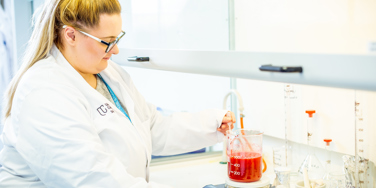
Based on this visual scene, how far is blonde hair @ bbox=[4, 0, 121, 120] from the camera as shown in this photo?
51.4 inches

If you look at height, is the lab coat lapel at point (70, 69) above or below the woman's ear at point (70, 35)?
below

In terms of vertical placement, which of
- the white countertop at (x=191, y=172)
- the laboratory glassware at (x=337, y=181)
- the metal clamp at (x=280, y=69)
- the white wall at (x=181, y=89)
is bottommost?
the white countertop at (x=191, y=172)

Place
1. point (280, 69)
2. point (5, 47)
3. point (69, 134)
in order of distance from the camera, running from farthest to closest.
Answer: point (5, 47) < point (69, 134) < point (280, 69)

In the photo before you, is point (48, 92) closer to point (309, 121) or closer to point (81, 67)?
point (81, 67)

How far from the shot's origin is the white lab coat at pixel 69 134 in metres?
1.12

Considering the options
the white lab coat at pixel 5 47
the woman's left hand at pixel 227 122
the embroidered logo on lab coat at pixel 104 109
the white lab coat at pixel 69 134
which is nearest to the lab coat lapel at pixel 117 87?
the white lab coat at pixel 69 134

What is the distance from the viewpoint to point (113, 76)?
156cm

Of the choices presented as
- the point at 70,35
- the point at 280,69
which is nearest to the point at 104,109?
the point at 70,35

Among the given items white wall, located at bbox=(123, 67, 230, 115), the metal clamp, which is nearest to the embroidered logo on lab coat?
the metal clamp

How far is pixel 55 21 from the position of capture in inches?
53.1

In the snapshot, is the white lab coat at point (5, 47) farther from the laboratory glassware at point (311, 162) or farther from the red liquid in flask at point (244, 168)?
the laboratory glassware at point (311, 162)

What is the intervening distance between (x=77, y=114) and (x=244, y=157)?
24.0 inches

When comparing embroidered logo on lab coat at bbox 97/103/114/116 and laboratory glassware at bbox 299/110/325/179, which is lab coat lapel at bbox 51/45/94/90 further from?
laboratory glassware at bbox 299/110/325/179

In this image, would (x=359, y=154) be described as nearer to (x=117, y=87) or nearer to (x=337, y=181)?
(x=337, y=181)
